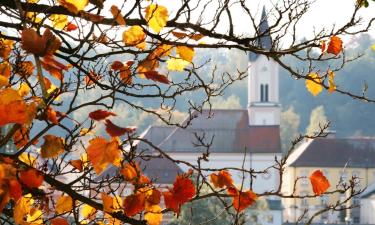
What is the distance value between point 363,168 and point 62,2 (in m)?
77.7

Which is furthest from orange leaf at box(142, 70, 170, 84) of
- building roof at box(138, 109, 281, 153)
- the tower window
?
the tower window

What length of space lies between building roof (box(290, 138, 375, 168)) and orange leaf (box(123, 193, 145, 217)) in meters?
74.2

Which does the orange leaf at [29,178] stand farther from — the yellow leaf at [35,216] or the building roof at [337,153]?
the building roof at [337,153]

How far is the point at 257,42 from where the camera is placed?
11.1 feet

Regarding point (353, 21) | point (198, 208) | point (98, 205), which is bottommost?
point (98, 205)

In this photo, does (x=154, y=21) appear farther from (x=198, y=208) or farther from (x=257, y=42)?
(x=198, y=208)

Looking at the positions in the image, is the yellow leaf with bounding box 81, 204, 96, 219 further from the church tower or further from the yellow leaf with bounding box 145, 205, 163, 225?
the church tower

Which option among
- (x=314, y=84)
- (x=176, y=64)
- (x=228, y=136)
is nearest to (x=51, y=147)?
(x=176, y=64)

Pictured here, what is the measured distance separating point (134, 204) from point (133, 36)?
558 mm

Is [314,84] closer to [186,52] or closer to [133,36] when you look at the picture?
[186,52]

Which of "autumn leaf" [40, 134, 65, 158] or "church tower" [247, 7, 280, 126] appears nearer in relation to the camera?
"autumn leaf" [40, 134, 65, 158]

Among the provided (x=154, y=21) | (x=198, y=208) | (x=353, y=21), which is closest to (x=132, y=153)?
(x=154, y=21)

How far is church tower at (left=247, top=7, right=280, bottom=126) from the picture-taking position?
78625 mm

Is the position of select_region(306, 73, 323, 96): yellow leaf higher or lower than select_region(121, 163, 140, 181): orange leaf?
higher
